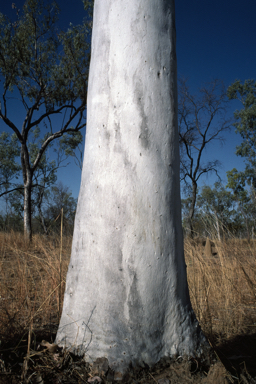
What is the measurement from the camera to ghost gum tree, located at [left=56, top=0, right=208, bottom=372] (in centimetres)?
109

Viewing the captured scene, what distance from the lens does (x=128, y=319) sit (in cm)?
108

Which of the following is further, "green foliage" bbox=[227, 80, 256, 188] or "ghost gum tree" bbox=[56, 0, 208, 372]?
"green foliage" bbox=[227, 80, 256, 188]

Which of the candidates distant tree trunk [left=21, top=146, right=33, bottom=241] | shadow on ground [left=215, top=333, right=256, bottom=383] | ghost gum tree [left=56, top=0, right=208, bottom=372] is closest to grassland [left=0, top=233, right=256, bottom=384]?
shadow on ground [left=215, top=333, right=256, bottom=383]

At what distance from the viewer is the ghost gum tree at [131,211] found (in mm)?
1088

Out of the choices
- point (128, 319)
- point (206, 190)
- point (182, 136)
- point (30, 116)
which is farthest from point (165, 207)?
point (206, 190)

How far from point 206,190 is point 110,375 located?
2427 centimetres

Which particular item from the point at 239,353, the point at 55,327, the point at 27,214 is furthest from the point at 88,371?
the point at 27,214

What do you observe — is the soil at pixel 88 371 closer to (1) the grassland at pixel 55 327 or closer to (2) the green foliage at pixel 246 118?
(1) the grassland at pixel 55 327

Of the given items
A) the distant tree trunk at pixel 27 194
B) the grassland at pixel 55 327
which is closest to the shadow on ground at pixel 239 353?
the grassland at pixel 55 327

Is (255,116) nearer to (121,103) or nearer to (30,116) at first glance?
(30,116)

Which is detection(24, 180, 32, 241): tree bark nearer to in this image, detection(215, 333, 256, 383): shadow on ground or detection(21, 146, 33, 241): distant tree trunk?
detection(21, 146, 33, 241): distant tree trunk

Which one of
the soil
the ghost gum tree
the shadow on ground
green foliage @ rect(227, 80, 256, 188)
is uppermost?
green foliage @ rect(227, 80, 256, 188)

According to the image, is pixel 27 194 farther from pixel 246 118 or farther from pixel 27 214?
pixel 246 118

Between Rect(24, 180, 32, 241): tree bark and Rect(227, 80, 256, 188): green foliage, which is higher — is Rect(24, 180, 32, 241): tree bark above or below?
below
